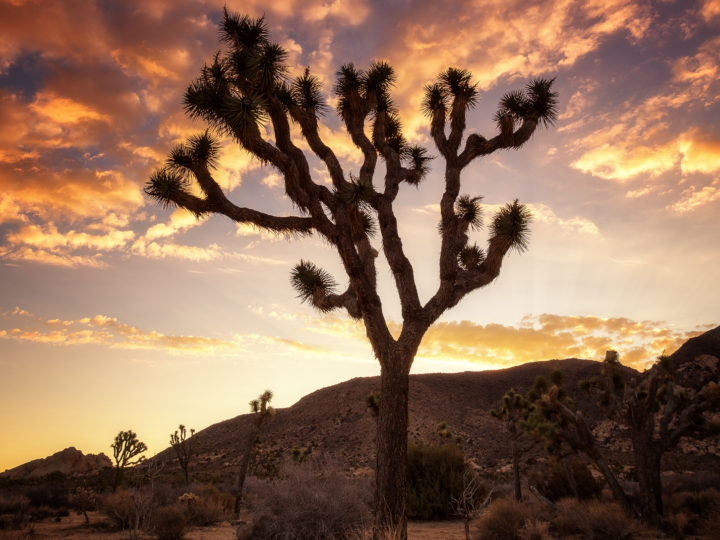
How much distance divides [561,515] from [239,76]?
1294cm

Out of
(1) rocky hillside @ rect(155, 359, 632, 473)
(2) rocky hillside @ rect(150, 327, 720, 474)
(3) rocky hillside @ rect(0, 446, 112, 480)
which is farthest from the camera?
(1) rocky hillside @ rect(155, 359, 632, 473)

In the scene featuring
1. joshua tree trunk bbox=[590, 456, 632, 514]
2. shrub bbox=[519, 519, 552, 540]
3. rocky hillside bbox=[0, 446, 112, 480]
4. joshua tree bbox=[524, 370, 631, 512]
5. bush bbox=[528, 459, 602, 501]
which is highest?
joshua tree bbox=[524, 370, 631, 512]

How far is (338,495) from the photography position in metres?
7.91

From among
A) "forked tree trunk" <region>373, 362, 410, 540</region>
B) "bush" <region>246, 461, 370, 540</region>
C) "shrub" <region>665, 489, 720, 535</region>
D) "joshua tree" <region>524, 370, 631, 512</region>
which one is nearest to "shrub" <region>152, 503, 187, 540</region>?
"bush" <region>246, 461, 370, 540</region>

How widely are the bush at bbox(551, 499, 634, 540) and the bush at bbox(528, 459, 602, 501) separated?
496 cm

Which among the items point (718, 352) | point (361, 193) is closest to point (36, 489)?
point (361, 193)

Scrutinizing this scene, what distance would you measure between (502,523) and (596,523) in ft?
6.76

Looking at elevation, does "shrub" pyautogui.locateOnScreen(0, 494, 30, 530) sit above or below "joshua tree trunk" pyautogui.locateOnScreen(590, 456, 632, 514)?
below

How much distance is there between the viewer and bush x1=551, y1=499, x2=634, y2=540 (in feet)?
30.6

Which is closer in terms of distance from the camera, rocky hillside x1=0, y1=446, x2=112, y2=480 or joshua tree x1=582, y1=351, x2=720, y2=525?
joshua tree x1=582, y1=351, x2=720, y2=525

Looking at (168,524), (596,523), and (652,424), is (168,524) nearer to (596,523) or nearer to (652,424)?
(596,523)

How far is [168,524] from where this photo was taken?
1012 centimetres

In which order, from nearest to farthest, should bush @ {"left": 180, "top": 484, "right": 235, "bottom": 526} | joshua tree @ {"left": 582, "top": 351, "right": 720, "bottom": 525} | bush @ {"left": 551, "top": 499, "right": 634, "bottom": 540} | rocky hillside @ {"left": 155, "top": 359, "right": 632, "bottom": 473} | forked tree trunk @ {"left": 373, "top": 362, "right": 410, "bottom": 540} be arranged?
1. forked tree trunk @ {"left": 373, "top": 362, "right": 410, "bottom": 540}
2. bush @ {"left": 551, "top": 499, "right": 634, "bottom": 540}
3. joshua tree @ {"left": 582, "top": 351, "right": 720, "bottom": 525}
4. bush @ {"left": 180, "top": 484, "right": 235, "bottom": 526}
5. rocky hillside @ {"left": 155, "top": 359, "right": 632, "bottom": 473}

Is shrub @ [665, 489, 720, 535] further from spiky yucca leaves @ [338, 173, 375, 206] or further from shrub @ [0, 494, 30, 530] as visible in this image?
shrub @ [0, 494, 30, 530]
